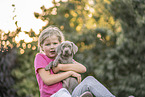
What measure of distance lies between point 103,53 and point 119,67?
6.28 ft

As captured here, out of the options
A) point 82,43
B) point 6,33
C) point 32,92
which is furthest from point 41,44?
point 82,43

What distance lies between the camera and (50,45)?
3750 mm

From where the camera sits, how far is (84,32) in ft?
42.4

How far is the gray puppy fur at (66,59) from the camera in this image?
3479 mm

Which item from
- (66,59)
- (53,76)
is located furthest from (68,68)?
(53,76)

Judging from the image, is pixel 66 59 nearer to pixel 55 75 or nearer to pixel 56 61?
pixel 56 61

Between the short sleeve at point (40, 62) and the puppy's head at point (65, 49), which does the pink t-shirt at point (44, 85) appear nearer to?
the short sleeve at point (40, 62)

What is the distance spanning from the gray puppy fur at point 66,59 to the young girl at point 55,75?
76 millimetres

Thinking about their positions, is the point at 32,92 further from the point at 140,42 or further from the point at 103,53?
the point at 140,42

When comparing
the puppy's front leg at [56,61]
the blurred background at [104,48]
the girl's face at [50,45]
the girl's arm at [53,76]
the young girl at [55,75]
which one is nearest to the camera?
the young girl at [55,75]

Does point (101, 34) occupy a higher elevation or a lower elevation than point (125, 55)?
higher

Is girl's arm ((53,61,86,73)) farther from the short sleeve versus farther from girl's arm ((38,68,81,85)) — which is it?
the short sleeve

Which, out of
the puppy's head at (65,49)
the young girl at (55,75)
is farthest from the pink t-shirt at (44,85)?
the puppy's head at (65,49)

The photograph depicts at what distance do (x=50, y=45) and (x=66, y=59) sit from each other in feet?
1.24
